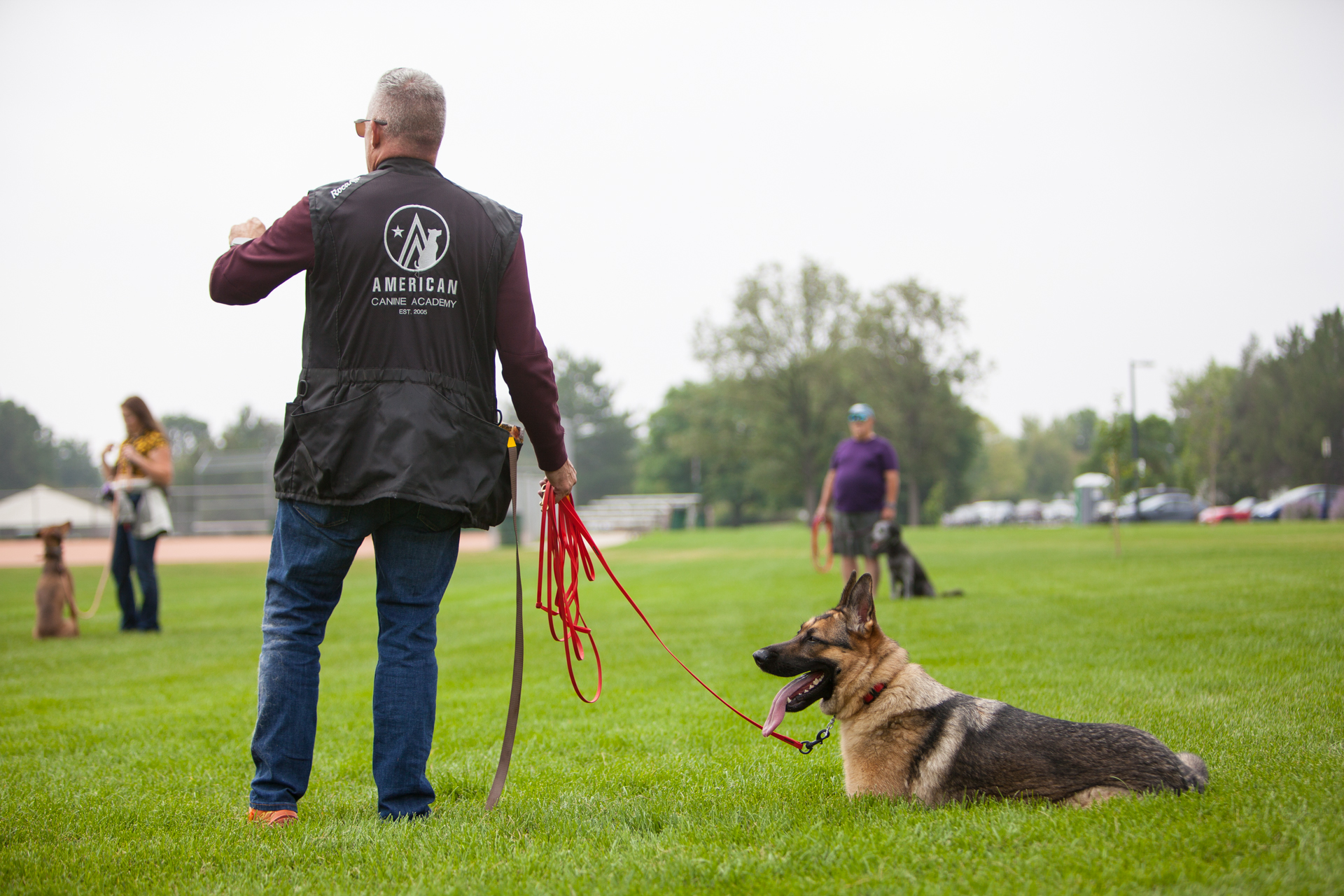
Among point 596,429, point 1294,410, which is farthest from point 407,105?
point 596,429

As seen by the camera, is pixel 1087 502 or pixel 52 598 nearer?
pixel 52 598

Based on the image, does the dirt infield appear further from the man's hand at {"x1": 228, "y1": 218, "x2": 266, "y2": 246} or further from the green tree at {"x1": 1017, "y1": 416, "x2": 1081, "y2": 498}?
the green tree at {"x1": 1017, "y1": 416, "x2": 1081, "y2": 498}

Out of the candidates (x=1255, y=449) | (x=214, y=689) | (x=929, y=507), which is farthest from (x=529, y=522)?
(x=929, y=507)

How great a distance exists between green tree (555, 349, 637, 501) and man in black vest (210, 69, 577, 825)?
86116mm

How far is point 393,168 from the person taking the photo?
10.1 ft

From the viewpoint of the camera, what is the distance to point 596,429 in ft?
307

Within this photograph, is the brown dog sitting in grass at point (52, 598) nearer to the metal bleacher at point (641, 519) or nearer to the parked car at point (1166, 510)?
the metal bleacher at point (641, 519)

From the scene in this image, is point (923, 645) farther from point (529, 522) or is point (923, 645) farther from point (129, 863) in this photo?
point (529, 522)

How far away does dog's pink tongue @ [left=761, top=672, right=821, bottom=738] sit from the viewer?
335 centimetres

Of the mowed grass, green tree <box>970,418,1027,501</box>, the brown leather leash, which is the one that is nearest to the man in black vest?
the brown leather leash

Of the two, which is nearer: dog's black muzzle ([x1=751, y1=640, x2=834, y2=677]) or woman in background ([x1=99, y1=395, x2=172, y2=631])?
dog's black muzzle ([x1=751, y1=640, x2=834, y2=677])

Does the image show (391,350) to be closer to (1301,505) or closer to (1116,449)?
(1116,449)

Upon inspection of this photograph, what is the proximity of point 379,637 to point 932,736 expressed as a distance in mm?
1951

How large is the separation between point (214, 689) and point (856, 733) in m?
5.46
